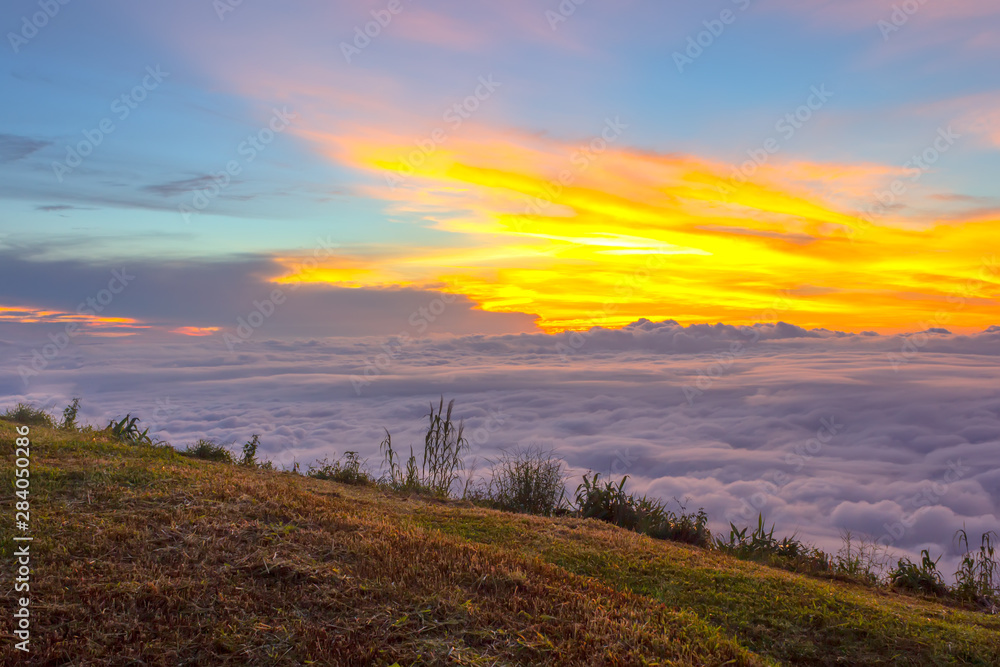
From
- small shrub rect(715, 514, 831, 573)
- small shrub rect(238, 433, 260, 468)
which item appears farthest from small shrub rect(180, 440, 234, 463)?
small shrub rect(715, 514, 831, 573)

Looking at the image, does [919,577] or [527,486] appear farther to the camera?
[527,486]

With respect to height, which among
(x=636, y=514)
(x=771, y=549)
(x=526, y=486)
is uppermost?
(x=526, y=486)

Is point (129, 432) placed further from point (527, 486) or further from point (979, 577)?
point (979, 577)

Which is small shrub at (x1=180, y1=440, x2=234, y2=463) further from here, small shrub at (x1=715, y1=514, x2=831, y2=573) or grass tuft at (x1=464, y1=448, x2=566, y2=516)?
small shrub at (x1=715, y1=514, x2=831, y2=573)

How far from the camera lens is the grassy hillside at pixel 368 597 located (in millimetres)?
3582

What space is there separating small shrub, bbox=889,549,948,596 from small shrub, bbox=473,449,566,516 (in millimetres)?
4462

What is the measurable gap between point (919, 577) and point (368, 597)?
23.2 feet

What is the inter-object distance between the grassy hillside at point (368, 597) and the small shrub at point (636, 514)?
6.99ft

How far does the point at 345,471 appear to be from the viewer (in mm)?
10531

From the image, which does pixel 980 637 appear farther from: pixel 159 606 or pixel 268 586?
pixel 159 606

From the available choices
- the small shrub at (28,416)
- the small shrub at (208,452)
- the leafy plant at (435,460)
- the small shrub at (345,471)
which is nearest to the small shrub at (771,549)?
the leafy plant at (435,460)

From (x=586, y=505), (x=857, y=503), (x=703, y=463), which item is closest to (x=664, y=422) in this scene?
(x=703, y=463)

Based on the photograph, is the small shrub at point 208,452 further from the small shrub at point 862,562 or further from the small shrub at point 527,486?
the small shrub at point 862,562

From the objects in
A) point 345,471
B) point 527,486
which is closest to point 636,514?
point 527,486
